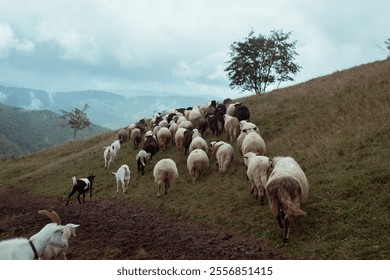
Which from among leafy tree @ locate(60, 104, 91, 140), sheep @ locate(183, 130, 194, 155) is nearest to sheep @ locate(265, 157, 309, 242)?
sheep @ locate(183, 130, 194, 155)

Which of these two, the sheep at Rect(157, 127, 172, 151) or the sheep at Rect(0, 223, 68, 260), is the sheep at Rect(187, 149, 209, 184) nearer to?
the sheep at Rect(157, 127, 172, 151)

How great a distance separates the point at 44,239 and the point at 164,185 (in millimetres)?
9156

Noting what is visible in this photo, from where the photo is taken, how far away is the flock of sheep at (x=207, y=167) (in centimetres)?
667

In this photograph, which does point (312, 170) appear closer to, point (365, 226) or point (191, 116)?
point (365, 226)

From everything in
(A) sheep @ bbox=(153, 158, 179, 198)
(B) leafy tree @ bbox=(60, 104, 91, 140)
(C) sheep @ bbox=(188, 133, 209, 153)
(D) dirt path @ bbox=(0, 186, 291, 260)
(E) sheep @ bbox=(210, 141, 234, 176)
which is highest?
(B) leafy tree @ bbox=(60, 104, 91, 140)

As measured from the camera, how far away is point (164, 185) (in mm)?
15484

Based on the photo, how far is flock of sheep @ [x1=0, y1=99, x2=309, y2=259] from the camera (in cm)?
667

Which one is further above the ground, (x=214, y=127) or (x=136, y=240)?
(x=214, y=127)

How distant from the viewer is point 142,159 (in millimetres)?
18000

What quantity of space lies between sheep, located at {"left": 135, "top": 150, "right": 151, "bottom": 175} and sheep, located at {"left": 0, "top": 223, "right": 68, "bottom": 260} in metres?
11.0

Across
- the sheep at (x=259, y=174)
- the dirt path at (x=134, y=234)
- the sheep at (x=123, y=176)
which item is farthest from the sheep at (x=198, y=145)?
the sheep at (x=259, y=174)

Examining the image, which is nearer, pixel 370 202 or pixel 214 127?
pixel 370 202
